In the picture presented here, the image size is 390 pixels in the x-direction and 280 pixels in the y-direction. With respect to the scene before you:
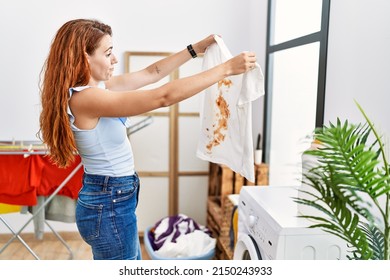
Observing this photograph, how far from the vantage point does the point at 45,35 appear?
5.94 ft

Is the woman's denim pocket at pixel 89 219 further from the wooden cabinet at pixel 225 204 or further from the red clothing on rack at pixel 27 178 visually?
the wooden cabinet at pixel 225 204

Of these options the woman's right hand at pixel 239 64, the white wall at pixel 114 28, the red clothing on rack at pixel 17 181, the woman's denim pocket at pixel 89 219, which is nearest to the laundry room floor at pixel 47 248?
the white wall at pixel 114 28

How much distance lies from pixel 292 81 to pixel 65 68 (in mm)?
1425

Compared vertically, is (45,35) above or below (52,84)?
above

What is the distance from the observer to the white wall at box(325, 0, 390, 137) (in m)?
1.41

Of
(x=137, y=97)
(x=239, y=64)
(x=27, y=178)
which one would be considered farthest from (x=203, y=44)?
(x=27, y=178)

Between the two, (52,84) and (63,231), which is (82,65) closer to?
(52,84)

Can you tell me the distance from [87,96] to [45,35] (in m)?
0.70

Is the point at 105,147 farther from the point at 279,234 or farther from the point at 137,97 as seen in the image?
the point at 279,234

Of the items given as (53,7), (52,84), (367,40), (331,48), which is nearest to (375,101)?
(367,40)

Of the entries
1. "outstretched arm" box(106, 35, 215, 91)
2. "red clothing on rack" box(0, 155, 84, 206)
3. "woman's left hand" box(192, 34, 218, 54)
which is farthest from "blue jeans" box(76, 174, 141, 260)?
"red clothing on rack" box(0, 155, 84, 206)

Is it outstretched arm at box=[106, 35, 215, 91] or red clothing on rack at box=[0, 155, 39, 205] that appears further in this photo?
red clothing on rack at box=[0, 155, 39, 205]

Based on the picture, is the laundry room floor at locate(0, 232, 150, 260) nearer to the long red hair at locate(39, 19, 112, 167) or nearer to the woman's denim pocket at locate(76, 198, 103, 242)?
the woman's denim pocket at locate(76, 198, 103, 242)

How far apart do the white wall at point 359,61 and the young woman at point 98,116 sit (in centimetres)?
43
